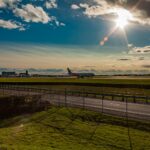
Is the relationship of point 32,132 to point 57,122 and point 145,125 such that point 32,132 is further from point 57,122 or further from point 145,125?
point 145,125

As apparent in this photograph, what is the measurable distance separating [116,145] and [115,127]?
4.64m

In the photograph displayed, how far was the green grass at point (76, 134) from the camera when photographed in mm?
16406

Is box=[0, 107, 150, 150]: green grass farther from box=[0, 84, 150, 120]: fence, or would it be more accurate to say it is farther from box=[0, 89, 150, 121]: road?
box=[0, 84, 150, 120]: fence

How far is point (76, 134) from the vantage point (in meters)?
19.2

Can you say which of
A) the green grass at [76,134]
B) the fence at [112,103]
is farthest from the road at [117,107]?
the green grass at [76,134]

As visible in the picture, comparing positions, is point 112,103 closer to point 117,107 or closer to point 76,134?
point 117,107

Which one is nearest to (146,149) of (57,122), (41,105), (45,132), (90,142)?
(90,142)

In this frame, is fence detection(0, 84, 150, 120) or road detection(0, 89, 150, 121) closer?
road detection(0, 89, 150, 121)

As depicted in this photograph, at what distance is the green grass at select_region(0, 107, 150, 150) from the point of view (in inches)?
646

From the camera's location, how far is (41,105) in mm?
33438

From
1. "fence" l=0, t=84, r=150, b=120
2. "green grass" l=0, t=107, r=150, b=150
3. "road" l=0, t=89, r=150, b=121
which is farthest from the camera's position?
"fence" l=0, t=84, r=150, b=120

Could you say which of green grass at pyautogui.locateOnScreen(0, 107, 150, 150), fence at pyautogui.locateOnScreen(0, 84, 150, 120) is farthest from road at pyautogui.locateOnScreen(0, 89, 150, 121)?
green grass at pyautogui.locateOnScreen(0, 107, 150, 150)

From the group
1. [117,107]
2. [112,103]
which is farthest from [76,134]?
[112,103]

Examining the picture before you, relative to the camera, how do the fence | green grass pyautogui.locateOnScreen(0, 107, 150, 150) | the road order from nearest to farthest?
green grass pyautogui.locateOnScreen(0, 107, 150, 150) < the road < the fence
